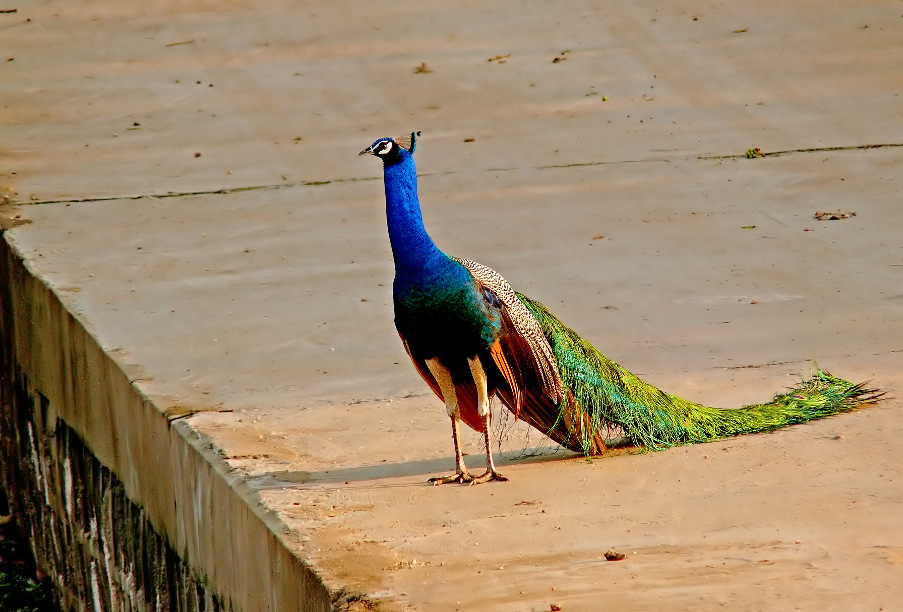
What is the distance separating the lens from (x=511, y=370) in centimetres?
491

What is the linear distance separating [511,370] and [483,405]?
0.17m

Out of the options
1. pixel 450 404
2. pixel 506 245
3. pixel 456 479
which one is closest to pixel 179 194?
pixel 506 245

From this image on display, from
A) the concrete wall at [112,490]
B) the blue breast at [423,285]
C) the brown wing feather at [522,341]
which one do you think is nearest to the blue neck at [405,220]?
the blue breast at [423,285]

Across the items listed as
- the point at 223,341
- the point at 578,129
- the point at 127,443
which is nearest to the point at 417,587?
the point at 127,443

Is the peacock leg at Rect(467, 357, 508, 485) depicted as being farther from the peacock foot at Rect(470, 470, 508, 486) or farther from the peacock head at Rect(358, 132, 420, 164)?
the peacock head at Rect(358, 132, 420, 164)

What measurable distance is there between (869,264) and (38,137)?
620 centimetres

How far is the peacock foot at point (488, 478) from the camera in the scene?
4.93 meters

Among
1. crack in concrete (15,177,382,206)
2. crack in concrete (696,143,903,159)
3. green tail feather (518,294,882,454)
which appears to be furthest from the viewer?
crack in concrete (696,143,903,159)

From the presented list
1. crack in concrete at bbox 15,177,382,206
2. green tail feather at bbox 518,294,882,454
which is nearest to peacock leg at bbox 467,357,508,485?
green tail feather at bbox 518,294,882,454

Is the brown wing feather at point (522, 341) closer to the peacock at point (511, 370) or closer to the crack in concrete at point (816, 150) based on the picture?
the peacock at point (511, 370)

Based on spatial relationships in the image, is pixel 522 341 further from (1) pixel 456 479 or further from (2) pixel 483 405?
(1) pixel 456 479

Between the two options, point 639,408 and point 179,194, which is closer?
point 639,408

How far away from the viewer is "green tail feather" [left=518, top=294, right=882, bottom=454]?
5070 millimetres

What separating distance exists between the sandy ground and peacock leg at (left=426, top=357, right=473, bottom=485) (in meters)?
0.11
